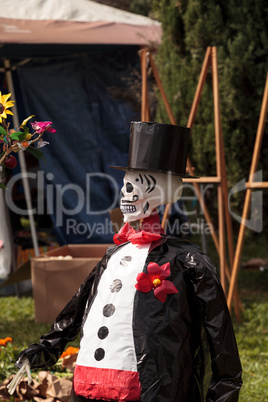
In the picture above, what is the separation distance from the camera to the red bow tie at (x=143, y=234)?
2107 millimetres

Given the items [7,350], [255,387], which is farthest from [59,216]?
[255,387]

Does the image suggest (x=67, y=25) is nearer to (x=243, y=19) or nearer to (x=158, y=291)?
(x=243, y=19)

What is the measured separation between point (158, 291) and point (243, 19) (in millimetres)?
3555

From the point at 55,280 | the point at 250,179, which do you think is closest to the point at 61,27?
the point at 55,280

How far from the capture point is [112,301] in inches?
80.7

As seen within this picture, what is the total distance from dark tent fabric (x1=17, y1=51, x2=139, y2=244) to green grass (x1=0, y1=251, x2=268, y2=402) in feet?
3.03

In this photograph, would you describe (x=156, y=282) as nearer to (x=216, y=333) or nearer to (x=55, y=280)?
(x=216, y=333)

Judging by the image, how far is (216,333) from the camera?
198 cm

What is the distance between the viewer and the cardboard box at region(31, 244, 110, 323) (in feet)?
15.2

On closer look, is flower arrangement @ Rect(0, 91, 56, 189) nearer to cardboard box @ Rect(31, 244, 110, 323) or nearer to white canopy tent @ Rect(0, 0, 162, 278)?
cardboard box @ Rect(31, 244, 110, 323)

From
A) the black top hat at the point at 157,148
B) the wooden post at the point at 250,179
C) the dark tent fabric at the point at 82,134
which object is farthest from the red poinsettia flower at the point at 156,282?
the dark tent fabric at the point at 82,134

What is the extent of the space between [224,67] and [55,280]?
7.30 feet

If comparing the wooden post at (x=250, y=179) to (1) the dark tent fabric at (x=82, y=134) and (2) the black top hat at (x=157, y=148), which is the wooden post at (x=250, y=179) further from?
(1) the dark tent fabric at (x=82, y=134)

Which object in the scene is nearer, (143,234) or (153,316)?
(153,316)
